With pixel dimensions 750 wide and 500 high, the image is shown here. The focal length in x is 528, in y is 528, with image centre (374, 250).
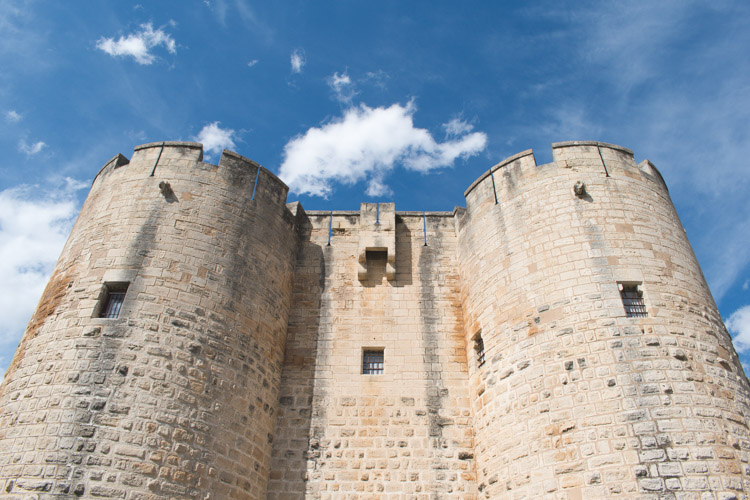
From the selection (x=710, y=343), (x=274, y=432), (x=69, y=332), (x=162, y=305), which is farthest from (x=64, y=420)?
(x=710, y=343)

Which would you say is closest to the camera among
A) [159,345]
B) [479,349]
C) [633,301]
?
[159,345]

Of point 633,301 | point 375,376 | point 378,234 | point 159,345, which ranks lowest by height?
point 159,345

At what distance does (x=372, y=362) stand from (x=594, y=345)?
12.9 feet

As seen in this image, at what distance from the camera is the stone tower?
662 centimetres

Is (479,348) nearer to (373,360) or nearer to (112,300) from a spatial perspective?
(373,360)

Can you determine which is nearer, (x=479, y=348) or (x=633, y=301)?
(x=633, y=301)

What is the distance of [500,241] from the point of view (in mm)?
9414

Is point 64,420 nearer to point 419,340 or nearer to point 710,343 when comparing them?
point 419,340

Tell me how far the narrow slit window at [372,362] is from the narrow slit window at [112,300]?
419cm

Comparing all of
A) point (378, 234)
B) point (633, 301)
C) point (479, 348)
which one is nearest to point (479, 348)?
point (479, 348)

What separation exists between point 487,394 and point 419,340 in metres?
1.75

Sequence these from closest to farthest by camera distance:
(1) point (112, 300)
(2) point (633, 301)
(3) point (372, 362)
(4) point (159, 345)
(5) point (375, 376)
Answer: (4) point (159, 345) → (2) point (633, 301) → (1) point (112, 300) → (5) point (375, 376) → (3) point (372, 362)

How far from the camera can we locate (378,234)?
10.9 meters

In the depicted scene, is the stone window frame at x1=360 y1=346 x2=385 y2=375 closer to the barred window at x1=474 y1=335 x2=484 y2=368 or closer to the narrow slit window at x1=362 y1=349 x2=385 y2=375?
the narrow slit window at x1=362 y1=349 x2=385 y2=375
